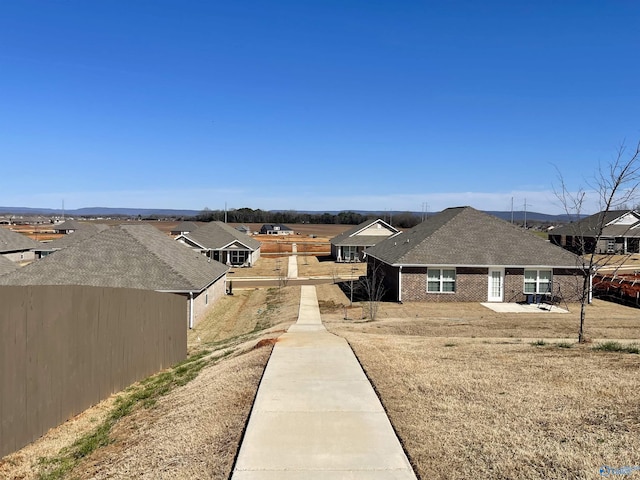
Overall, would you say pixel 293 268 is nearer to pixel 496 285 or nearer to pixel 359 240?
pixel 359 240

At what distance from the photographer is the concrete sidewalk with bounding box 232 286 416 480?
22.9 ft

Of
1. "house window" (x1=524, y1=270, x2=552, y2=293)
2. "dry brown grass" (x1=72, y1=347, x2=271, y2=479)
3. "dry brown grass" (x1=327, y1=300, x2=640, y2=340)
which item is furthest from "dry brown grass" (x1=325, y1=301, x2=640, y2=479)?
"house window" (x1=524, y1=270, x2=552, y2=293)

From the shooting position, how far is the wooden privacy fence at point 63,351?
25.7 feet

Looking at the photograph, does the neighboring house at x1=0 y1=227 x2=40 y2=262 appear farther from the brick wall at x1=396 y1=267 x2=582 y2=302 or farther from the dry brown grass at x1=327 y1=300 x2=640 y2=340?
the dry brown grass at x1=327 y1=300 x2=640 y2=340

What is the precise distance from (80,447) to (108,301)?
3668 mm

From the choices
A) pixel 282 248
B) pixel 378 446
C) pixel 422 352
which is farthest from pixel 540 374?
pixel 282 248

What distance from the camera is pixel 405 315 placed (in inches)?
1026

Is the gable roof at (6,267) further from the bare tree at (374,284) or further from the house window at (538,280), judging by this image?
the house window at (538,280)

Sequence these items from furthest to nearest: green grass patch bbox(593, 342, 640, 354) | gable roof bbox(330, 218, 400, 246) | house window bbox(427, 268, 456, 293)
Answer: gable roof bbox(330, 218, 400, 246), house window bbox(427, 268, 456, 293), green grass patch bbox(593, 342, 640, 354)

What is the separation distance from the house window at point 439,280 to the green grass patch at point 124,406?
16.0 metres

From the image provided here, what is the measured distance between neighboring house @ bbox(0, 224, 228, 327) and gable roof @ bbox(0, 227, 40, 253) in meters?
31.7

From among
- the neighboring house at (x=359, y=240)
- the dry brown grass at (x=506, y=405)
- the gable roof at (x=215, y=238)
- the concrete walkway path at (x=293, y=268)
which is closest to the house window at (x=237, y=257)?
the gable roof at (x=215, y=238)

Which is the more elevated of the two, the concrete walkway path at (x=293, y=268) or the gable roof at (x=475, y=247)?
the gable roof at (x=475, y=247)

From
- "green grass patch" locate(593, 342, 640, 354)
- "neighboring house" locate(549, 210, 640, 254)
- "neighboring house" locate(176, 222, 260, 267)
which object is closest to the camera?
"green grass patch" locate(593, 342, 640, 354)
